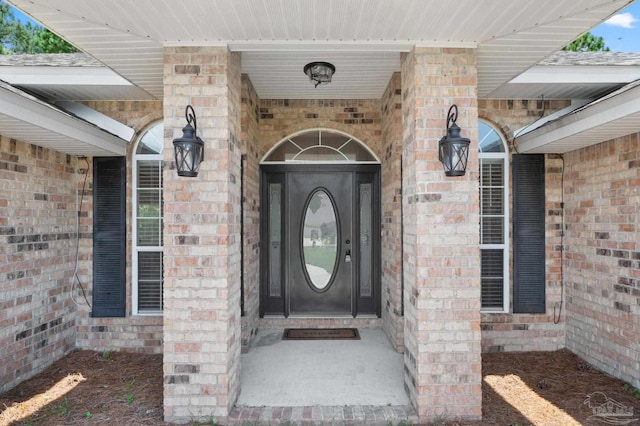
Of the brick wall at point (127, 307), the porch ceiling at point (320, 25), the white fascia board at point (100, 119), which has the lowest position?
the brick wall at point (127, 307)

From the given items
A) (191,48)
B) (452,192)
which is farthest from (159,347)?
(452,192)

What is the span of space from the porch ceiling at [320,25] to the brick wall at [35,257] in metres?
1.56

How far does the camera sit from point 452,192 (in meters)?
2.92

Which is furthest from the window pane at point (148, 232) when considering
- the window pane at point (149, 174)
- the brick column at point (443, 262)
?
the brick column at point (443, 262)

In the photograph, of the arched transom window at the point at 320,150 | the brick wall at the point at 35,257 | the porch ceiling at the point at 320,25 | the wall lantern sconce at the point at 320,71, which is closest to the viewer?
the porch ceiling at the point at 320,25

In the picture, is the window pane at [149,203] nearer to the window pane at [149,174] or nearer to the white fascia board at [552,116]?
the window pane at [149,174]

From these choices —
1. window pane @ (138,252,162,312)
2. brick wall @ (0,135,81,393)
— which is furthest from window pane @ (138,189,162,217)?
brick wall @ (0,135,81,393)

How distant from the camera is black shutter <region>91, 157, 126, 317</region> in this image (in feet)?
14.9

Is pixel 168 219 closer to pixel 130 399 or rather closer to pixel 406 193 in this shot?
pixel 130 399

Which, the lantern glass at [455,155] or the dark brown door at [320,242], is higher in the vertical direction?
the lantern glass at [455,155]

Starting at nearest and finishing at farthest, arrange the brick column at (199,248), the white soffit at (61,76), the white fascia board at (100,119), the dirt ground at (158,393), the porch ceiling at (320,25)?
the porch ceiling at (320,25) < the brick column at (199,248) < the dirt ground at (158,393) < the white soffit at (61,76) < the white fascia board at (100,119)

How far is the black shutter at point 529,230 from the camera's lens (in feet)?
15.0

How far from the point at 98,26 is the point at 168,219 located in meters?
1.42

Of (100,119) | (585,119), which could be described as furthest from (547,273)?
(100,119)
